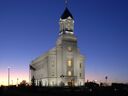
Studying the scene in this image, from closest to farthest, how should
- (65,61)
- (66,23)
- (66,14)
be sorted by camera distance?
(65,61)
(66,23)
(66,14)

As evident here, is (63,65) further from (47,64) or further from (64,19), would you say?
(64,19)

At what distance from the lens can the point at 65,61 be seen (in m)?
111

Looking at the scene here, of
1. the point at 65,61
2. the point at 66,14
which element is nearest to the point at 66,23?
the point at 66,14

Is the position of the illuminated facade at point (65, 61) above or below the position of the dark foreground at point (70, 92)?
above

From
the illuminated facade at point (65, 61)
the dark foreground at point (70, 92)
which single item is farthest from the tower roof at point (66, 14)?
the dark foreground at point (70, 92)

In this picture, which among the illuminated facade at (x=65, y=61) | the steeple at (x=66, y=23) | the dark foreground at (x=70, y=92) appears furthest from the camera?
the steeple at (x=66, y=23)

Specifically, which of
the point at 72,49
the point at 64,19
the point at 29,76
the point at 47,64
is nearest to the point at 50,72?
the point at 47,64

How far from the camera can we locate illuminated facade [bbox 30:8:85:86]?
110 meters

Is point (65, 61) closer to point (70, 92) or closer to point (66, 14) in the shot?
point (66, 14)

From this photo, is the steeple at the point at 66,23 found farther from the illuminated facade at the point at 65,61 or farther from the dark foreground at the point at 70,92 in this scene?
the dark foreground at the point at 70,92

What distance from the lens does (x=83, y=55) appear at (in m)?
121

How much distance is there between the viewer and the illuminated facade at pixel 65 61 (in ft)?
360

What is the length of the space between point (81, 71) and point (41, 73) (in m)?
17.2

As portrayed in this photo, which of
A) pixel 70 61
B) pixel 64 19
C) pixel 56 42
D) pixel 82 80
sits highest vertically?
pixel 64 19
